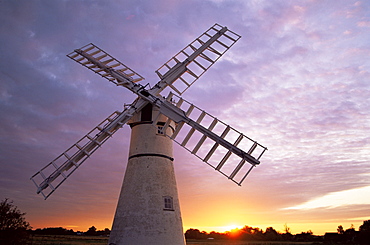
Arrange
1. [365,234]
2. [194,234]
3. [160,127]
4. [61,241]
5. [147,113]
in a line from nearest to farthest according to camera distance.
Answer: [160,127], [147,113], [61,241], [365,234], [194,234]

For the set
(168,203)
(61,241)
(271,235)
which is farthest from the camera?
(271,235)

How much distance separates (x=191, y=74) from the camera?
15.4 meters

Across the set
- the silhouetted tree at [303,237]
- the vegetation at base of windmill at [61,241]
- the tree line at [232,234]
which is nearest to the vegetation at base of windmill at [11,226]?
the tree line at [232,234]

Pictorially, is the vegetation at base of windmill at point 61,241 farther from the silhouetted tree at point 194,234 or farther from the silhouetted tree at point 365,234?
the silhouetted tree at point 365,234

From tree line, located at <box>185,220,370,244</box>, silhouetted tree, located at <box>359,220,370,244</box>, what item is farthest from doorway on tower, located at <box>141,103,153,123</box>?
tree line, located at <box>185,220,370,244</box>

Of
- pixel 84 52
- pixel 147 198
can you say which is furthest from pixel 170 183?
pixel 84 52

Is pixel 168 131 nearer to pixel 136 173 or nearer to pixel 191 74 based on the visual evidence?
pixel 136 173

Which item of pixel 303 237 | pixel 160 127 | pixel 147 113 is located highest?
pixel 147 113

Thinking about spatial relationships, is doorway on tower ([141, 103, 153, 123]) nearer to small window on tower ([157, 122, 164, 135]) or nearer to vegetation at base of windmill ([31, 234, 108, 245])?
small window on tower ([157, 122, 164, 135])

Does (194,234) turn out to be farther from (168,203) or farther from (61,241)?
(168,203)

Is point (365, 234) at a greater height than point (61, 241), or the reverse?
point (61, 241)

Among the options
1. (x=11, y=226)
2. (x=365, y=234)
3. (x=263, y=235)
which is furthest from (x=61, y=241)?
(x=263, y=235)

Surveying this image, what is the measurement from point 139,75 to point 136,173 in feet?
18.8

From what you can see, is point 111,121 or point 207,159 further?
point 111,121
